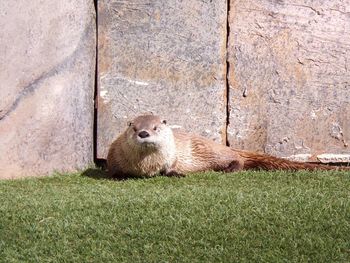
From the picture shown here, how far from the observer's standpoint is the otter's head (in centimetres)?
732

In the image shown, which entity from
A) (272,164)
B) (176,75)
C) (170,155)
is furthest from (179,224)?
(176,75)

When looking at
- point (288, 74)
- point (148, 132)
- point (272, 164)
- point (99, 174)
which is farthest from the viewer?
point (288, 74)

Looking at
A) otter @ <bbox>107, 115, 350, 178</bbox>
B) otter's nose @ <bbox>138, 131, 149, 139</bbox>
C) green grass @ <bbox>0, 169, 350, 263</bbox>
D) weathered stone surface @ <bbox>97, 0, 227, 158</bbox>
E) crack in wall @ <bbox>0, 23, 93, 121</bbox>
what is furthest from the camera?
weathered stone surface @ <bbox>97, 0, 227, 158</bbox>

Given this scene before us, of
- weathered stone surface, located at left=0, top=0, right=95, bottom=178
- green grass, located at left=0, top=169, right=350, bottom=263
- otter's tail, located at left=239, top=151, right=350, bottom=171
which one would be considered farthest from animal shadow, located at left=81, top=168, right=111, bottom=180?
otter's tail, located at left=239, top=151, right=350, bottom=171

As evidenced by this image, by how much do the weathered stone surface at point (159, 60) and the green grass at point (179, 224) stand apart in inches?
48.6

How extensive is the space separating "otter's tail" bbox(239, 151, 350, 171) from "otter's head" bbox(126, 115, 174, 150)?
0.74 m

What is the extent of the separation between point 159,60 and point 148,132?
2.88 ft

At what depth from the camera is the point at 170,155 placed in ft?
24.7

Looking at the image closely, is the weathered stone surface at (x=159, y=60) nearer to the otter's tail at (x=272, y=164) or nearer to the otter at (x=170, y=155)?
the otter at (x=170, y=155)

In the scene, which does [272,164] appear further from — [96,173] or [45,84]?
[45,84]

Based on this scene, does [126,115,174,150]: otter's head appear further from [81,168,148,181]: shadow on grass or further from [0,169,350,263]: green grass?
[0,169,350,263]: green grass

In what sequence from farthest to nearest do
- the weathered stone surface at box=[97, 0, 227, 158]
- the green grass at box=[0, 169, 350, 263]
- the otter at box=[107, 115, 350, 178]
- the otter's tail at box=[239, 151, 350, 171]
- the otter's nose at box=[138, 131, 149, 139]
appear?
the weathered stone surface at box=[97, 0, 227, 158] → the otter's tail at box=[239, 151, 350, 171] → the otter at box=[107, 115, 350, 178] → the otter's nose at box=[138, 131, 149, 139] → the green grass at box=[0, 169, 350, 263]

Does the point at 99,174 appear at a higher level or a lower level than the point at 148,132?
lower

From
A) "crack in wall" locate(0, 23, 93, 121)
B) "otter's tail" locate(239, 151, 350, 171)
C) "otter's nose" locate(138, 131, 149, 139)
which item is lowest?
"otter's tail" locate(239, 151, 350, 171)
